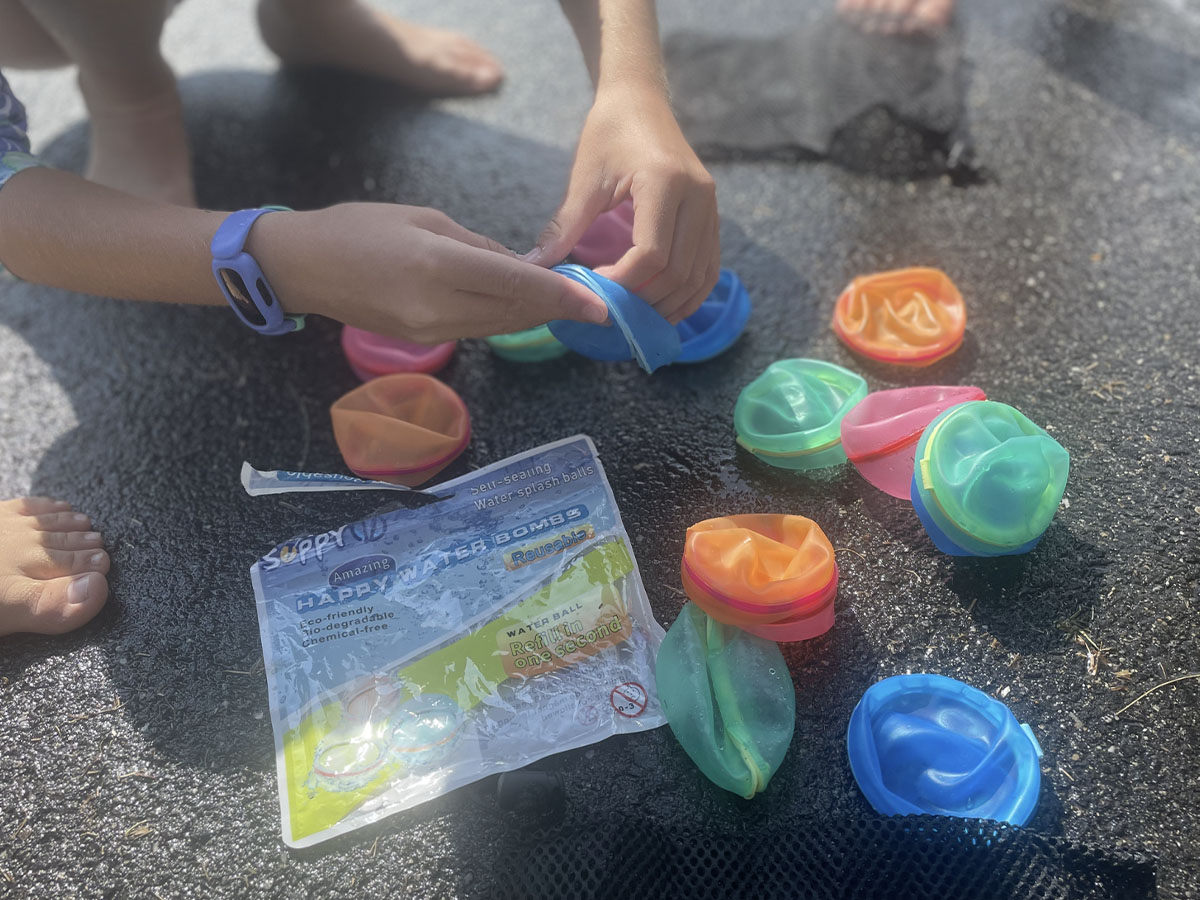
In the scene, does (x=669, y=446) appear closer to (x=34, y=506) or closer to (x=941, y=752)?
(x=941, y=752)

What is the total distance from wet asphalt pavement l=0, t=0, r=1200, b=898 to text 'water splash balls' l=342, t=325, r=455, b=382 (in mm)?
63

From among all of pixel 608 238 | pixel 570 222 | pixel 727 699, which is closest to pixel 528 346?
pixel 608 238

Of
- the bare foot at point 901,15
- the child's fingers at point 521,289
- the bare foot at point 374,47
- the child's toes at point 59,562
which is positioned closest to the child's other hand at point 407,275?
the child's fingers at point 521,289

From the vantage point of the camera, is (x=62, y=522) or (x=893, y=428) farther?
(x=62, y=522)

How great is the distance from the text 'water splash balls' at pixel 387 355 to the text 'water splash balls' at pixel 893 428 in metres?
0.82

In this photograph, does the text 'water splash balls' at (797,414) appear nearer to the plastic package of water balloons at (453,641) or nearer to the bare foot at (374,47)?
the plastic package of water balloons at (453,641)

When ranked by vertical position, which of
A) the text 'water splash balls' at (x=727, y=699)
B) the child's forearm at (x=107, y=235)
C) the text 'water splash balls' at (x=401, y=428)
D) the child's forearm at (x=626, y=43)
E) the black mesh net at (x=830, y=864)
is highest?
the child's forearm at (x=626, y=43)

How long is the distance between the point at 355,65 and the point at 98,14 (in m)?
0.71

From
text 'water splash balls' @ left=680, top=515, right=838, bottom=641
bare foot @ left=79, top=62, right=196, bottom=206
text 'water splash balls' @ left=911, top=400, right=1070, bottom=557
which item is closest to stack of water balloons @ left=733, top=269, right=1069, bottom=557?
text 'water splash balls' @ left=911, top=400, right=1070, bottom=557

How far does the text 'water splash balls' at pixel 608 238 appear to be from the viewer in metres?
1.61

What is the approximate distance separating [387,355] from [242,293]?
0.44 m

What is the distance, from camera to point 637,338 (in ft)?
4.39

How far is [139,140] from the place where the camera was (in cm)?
198

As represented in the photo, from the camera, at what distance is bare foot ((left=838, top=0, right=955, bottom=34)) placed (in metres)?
2.26
